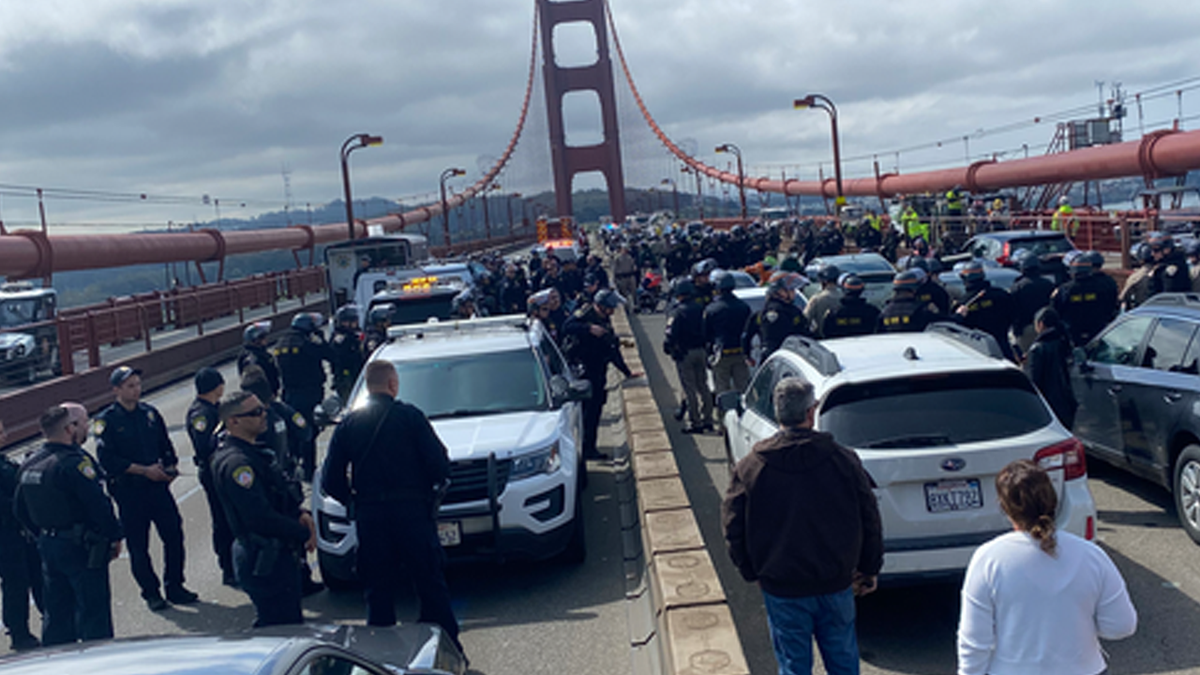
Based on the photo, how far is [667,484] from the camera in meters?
7.93

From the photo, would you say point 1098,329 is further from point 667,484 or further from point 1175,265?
point 667,484

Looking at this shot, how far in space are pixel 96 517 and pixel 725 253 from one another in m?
22.0

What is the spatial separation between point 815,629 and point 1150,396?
4.31 meters

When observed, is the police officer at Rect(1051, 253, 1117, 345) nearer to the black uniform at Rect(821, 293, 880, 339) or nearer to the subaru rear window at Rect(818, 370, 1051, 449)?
the black uniform at Rect(821, 293, 880, 339)

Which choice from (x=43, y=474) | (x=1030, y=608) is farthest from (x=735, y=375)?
(x=1030, y=608)

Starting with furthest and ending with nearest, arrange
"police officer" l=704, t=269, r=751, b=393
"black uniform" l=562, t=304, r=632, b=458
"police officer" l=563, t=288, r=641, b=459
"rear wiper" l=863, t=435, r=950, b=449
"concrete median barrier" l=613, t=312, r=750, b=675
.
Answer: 1. "police officer" l=704, t=269, r=751, b=393
2. "black uniform" l=562, t=304, r=632, b=458
3. "police officer" l=563, t=288, r=641, b=459
4. "rear wiper" l=863, t=435, r=950, b=449
5. "concrete median barrier" l=613, t=312, r=750, b=675

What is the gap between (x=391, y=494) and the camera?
5652 millimetres

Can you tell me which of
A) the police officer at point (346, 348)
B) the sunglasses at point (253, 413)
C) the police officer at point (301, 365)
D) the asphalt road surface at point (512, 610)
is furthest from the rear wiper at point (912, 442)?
the police officer at point (346, 348)

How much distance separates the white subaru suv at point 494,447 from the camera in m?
7.16

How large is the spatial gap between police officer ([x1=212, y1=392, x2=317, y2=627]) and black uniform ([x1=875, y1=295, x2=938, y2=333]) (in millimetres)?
6237

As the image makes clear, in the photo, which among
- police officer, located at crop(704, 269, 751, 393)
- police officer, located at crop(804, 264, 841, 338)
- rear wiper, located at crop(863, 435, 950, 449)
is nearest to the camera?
rear wiper, located at crop(863, 435, 950, 449)

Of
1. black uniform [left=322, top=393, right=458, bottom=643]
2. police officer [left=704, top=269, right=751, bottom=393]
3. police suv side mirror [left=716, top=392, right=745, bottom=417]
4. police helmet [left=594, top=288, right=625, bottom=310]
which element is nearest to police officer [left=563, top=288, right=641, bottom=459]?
police helmet [left=594, top=288, right=625, bottom=310]

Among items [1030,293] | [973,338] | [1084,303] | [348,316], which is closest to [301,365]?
[348,316]

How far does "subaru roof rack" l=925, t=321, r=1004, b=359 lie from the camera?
609cm
